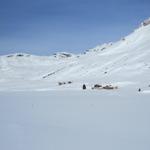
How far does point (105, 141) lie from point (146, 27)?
13443 cm

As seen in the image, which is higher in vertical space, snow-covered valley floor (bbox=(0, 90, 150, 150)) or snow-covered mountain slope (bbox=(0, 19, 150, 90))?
snow-covered mountain slope (bbox=(0, 19, 150, 90))

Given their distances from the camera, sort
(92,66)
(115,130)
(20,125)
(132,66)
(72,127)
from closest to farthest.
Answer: (115,130) < (72,127) < (20,125) < (132,66) < (92,66)

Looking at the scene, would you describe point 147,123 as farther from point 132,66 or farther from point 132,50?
point 132,50

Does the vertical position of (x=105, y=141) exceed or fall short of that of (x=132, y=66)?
it falls short

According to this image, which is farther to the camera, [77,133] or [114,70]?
[114,70]

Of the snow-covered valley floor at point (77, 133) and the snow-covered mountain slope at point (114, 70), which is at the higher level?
the snow-covered mountain slope at point (114, 70)

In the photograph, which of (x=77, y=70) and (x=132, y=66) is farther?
(x=77, y=70)

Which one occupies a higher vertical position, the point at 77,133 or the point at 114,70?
the point at 114,70

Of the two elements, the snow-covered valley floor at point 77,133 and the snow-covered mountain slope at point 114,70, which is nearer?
the snow-covered valley floor at point 77,133

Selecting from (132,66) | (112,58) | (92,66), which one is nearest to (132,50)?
(112,58)

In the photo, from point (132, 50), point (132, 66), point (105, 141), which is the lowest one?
point (105, 141)

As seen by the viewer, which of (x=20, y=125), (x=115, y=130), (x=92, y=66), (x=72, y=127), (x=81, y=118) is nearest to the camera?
(x=115, y=130)

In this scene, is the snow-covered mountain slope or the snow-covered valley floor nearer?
the snow-covered valley floor

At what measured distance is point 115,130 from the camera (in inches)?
618
